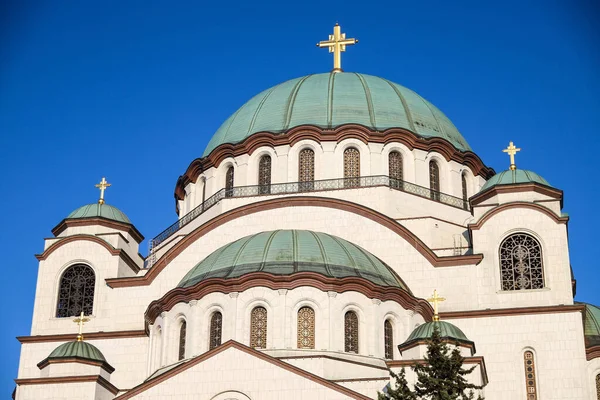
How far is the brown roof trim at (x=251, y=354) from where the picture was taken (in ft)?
96.5

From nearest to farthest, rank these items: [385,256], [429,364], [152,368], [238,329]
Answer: [429,364], [238,329], [152,368], [385,256]

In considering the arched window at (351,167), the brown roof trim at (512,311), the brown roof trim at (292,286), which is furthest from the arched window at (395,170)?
the brown roof trim at (292,286)

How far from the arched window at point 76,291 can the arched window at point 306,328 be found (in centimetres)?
845

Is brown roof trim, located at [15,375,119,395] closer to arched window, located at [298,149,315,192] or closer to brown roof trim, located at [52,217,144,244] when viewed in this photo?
brown roof trim, located at [52,217,144,244]

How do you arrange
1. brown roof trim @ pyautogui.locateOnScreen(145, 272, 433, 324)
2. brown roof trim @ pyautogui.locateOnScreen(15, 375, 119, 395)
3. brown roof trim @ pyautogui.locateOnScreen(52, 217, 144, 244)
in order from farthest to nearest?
brown roof trim @ pyautogui.locateOnScreen(52, 217, 144, 244) → brown roof trim @ pyautogui.locateOnScreen(145, 272, 433, 324) → brown roof trim @ pyautogui.locateOnScreen(15, 375, 119, 395)

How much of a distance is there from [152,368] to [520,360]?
10.6 m

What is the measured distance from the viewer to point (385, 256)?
123 feet

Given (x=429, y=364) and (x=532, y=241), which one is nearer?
(x=429, y=364)

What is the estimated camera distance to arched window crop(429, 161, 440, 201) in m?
41.1

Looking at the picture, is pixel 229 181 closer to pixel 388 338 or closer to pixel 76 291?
pixel 76 291

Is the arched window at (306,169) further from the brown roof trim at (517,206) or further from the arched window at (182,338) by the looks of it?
the arched window at (182,338)

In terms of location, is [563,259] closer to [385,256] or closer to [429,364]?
[385,256]

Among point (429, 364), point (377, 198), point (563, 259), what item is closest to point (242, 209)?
point (377, 198)

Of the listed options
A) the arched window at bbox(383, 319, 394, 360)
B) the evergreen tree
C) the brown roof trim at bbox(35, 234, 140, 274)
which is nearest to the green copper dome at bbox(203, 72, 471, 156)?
the brown roof trim at bbox(35, 234, 140, 274)
